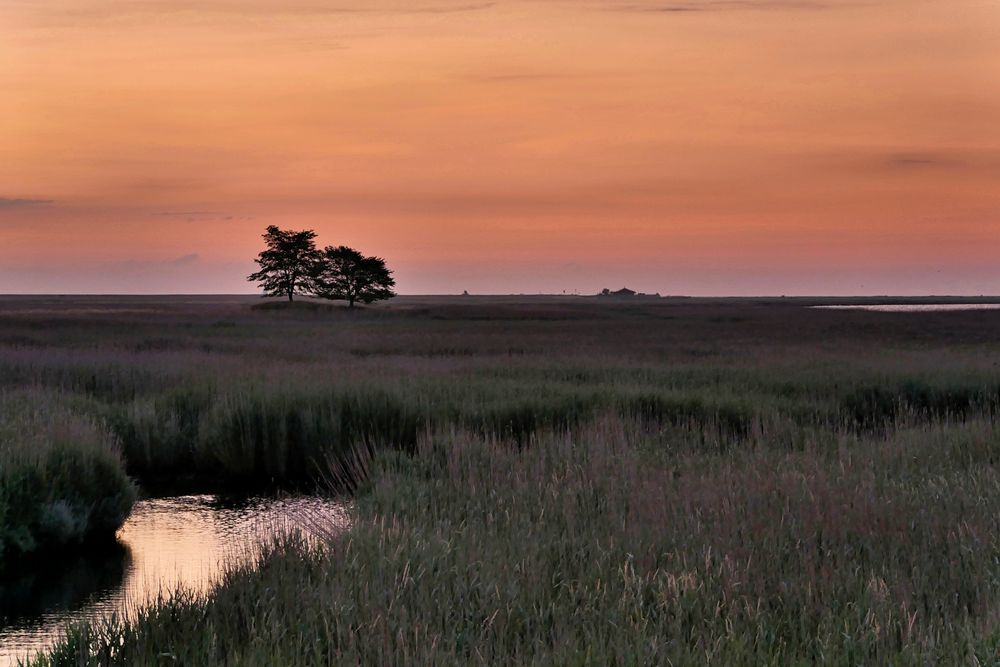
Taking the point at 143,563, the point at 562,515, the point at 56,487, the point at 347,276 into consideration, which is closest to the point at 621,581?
the point at 562,515

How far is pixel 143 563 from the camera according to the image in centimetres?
1054

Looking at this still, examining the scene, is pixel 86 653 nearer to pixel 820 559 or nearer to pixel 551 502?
pixel 551 502

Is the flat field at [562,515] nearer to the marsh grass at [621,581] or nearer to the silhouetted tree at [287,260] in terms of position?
the marsh grass at [621,581]

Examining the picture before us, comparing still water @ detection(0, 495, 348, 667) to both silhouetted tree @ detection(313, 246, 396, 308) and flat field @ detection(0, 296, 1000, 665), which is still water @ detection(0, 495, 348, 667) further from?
silhouetted tree @ detection(313, 246, 396, 308)

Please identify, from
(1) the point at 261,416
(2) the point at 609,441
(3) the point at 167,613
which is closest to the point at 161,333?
(1) the point at 261,416

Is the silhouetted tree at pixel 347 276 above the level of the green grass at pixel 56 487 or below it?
above

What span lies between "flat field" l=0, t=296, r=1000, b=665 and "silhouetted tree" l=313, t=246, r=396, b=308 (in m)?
62.9

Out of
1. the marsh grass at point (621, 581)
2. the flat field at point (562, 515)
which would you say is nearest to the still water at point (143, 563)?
the flat field at point (562, 515)

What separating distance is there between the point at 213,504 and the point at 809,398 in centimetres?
1209

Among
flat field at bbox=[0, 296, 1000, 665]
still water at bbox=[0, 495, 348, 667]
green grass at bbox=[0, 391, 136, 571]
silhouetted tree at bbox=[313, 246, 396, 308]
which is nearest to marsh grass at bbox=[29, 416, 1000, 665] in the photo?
flat field at bbox=[0, 296, 1000, 665]

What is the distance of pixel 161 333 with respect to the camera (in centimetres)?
3922

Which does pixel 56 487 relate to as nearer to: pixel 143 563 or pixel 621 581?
pixel 143 563

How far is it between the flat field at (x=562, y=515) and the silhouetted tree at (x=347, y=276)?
62870 millimetres

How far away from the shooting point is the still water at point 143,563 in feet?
28.6
